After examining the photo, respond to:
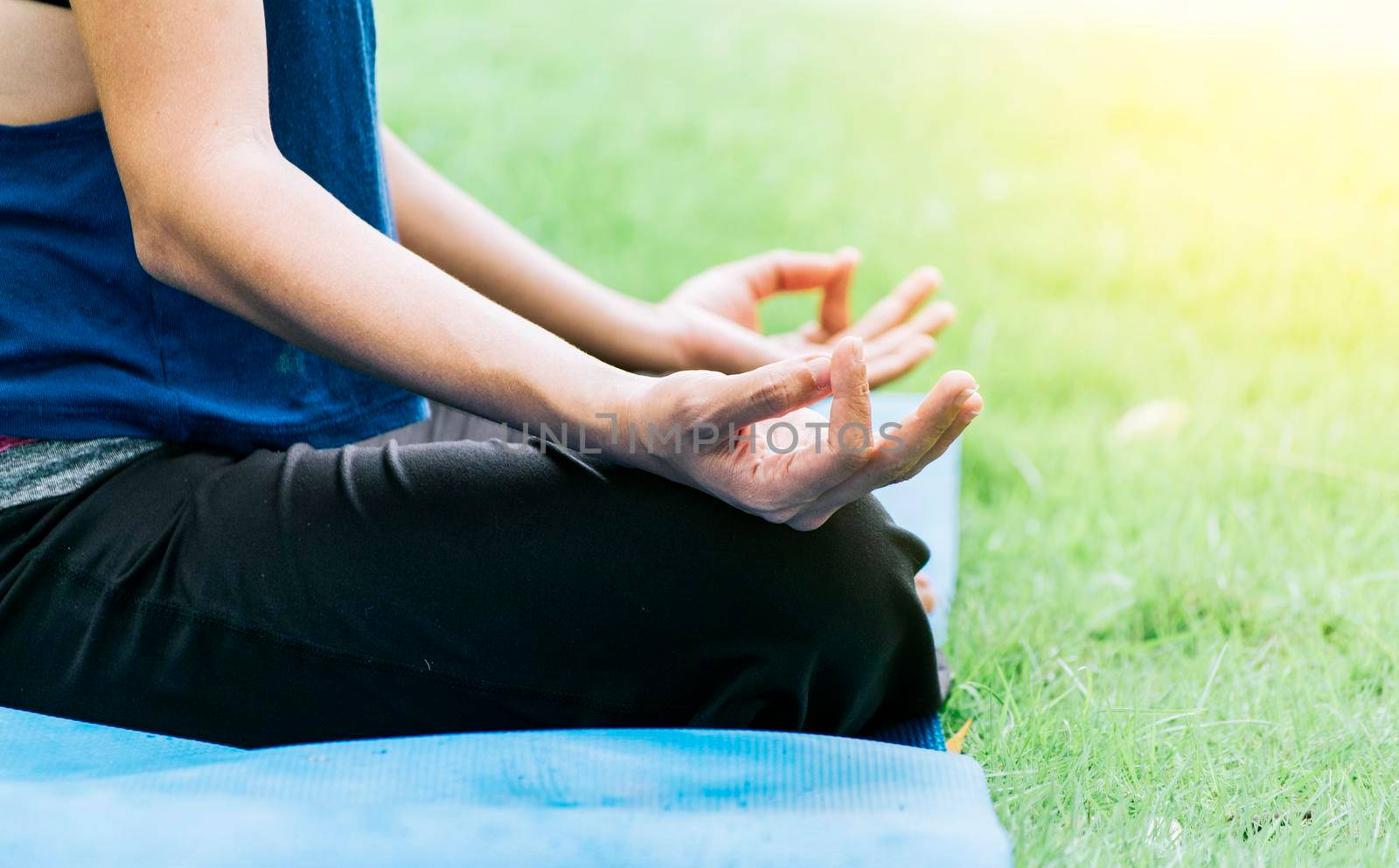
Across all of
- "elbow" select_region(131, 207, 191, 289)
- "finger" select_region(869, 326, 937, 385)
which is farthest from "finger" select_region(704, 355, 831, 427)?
"finger" select_region(869, 326, 937, 385)

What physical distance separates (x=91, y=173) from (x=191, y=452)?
240 mm

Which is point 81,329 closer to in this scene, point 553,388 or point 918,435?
point 553,388

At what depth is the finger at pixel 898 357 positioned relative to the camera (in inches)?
61.8

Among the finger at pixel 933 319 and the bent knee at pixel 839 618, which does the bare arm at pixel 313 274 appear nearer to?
the bent knee at pixel 839 618

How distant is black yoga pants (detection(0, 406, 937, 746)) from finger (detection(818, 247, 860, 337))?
805 millimetres

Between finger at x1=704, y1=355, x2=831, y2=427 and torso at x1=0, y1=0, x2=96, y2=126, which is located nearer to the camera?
finger at x1=704, y1=355, x2=831, y2=427

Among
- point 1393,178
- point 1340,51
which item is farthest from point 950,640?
point 1340,51

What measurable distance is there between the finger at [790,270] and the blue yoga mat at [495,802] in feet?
2.90

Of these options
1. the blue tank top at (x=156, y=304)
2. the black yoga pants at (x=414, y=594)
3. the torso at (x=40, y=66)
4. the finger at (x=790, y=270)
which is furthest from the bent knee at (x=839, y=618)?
the finger at (x=790, y=270)

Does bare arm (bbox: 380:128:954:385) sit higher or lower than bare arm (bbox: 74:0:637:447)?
lower

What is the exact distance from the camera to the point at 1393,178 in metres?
3.37

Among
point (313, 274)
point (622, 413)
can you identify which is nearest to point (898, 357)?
point (622, 413)

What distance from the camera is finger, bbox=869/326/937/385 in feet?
5.15

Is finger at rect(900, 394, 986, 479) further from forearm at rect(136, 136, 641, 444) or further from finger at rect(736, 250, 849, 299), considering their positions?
finger at rect(736, 250, 849, 299)
